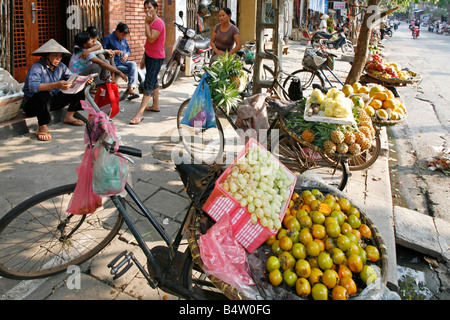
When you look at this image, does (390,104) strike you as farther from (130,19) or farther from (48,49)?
(130,19)

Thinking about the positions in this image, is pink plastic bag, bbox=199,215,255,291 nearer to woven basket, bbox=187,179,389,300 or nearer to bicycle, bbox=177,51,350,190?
woven basket, bbox=187,179,389,300

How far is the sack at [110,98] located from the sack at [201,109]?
98 centimetres

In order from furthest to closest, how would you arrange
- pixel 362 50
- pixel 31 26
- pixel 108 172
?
pixel 362 50, pixel 31 26, pixel 108 172

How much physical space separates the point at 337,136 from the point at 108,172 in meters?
2.46

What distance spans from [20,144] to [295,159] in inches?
145

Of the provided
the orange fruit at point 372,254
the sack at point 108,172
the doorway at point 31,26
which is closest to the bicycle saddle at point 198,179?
the sack at point 108,172

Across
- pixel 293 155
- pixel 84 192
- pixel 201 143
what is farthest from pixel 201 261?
pixel 201 143

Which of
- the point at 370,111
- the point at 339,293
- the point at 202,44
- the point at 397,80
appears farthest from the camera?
the point at 202,44

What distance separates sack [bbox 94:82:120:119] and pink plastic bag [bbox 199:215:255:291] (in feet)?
5.03

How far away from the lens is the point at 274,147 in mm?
4273

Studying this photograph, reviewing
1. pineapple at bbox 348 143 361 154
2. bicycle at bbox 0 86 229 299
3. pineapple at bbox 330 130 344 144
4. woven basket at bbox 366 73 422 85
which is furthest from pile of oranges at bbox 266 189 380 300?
woven basket at bbox 366 73 422 85

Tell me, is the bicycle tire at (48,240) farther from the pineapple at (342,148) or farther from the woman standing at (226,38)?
the woman standing at (226,38)
